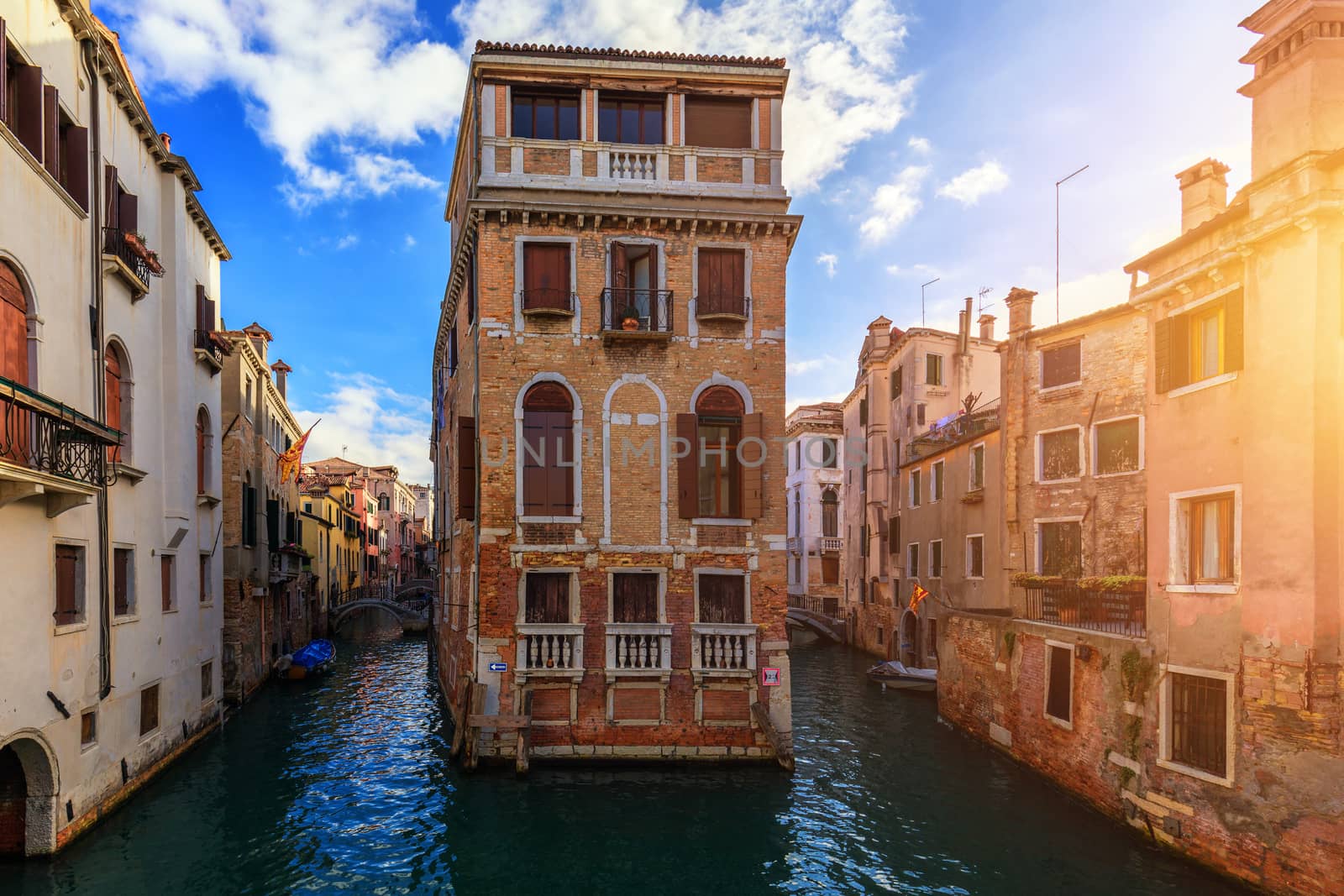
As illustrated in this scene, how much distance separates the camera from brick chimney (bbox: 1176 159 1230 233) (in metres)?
17.0

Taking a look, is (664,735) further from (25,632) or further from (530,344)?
(25,632)

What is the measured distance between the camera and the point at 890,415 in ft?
122

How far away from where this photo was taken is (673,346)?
17578 millimetres

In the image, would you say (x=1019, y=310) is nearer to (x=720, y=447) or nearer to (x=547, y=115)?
(x=720, y=447)

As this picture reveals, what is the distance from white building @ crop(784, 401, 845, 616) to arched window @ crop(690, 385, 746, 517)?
31.6 metres

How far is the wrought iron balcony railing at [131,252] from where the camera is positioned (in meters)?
14.4

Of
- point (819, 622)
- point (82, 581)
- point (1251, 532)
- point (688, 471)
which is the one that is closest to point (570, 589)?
point (688, 471)

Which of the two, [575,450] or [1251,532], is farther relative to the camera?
[575,450]

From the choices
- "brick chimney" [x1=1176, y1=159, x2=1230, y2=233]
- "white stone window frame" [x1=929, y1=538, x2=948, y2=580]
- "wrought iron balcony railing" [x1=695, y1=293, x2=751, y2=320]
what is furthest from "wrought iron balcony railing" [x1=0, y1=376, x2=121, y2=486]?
"white stone window frame" [x1=929, y1=538, x2=948, y2=580]

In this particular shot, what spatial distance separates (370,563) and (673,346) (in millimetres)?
57222

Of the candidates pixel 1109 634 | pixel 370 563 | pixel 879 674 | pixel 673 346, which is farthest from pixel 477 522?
pixel 370 563

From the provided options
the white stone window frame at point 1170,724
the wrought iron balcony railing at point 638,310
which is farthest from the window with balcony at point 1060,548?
the wrought iron balcony railing at point 638,310

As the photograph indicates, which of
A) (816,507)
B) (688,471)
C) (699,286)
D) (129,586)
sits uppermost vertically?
(699,286)

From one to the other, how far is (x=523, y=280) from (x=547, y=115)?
12.2ft
